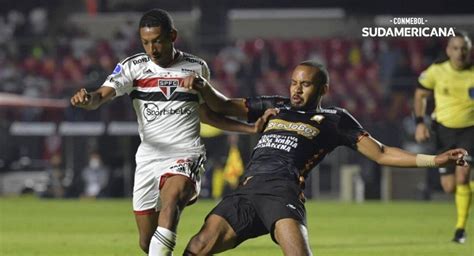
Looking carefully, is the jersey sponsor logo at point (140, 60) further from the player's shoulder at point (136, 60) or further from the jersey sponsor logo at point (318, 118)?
the jersey sponsor logo at point (318, 118)

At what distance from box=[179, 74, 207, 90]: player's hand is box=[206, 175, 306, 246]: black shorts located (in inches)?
41.3

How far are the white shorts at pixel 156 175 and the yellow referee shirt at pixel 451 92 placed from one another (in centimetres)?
681

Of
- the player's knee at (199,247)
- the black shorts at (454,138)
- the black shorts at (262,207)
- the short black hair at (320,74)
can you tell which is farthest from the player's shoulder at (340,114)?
the black shorts at (454,138)

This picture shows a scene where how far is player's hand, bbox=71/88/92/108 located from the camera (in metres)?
8.61

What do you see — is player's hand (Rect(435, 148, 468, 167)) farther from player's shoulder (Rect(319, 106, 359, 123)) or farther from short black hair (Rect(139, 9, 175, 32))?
short black hair (Rect(139, 9, 175, 32))

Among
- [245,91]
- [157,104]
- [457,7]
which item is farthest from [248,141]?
[157,104]

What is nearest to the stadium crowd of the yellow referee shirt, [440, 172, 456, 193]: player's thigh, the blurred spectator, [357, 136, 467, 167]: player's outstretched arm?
the blurred spectator

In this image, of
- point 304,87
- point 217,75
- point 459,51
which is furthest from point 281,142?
point 217,75

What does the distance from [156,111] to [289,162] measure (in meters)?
1.50

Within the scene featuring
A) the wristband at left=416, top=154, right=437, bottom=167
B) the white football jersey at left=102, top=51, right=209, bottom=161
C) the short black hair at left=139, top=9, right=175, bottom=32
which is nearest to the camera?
the wristband at left=416, top=154, right=437, bottom=167

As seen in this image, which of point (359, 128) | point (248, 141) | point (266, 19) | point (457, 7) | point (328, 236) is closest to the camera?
point (359, 128)

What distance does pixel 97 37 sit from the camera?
35.9 m

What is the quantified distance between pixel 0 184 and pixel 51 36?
23.1 ft

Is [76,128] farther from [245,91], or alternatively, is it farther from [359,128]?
[359,128]
